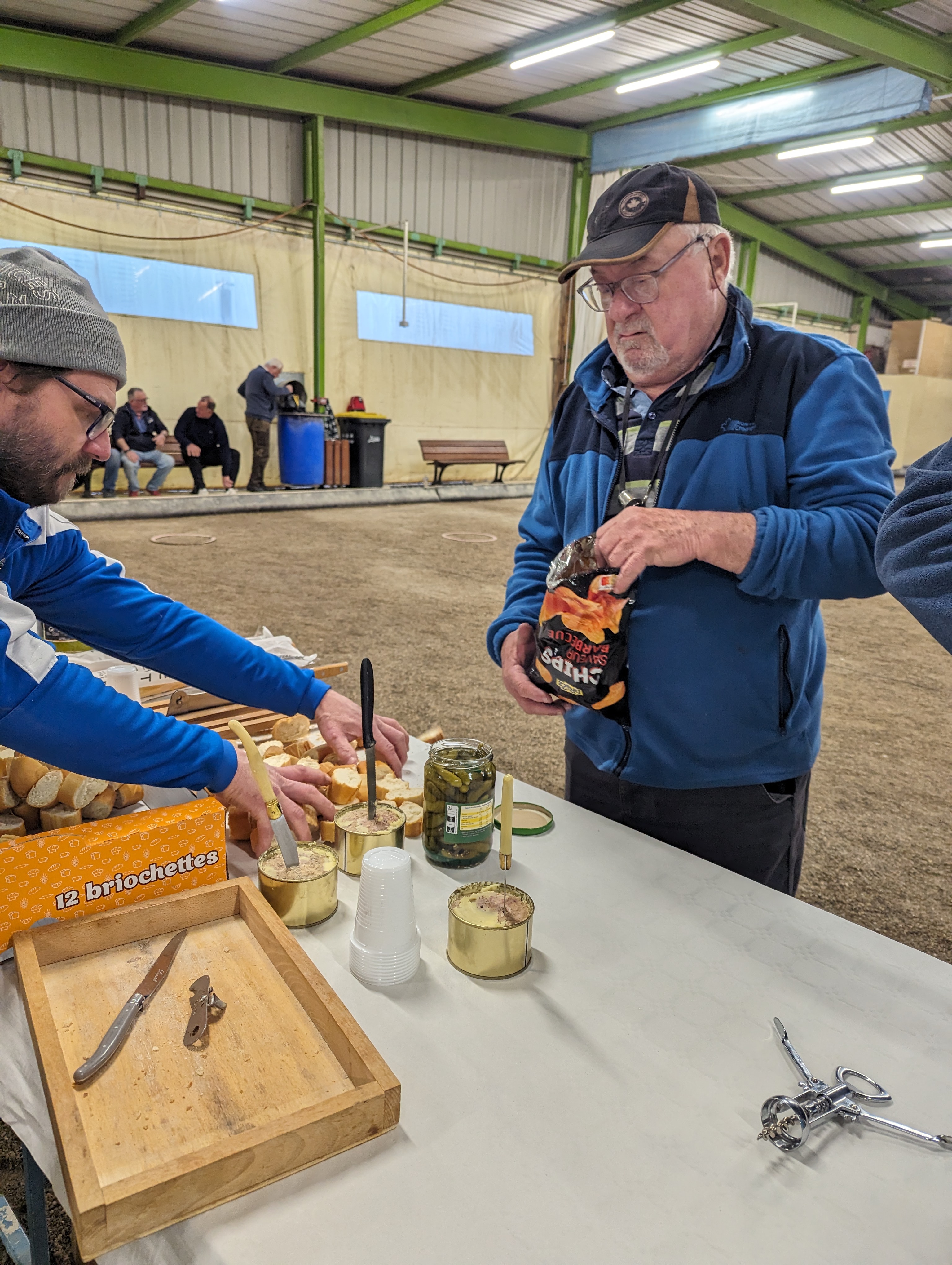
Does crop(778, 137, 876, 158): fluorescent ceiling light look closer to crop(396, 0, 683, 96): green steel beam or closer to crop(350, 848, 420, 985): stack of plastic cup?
crop(396, 0, 683, 96): green steel beam

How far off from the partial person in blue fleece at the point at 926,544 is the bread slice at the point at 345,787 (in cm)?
89

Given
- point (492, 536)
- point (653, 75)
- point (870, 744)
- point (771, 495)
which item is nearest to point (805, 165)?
point (653, 75)

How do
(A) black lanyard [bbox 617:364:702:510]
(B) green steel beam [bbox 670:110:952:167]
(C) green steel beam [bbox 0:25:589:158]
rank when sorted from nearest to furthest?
1. (A) black lanyard [bbox 617:364:702:510]
2. (C) green steel beam [bbox 0:25:589:158]
3. (B) green steel beam [bbox 670:110:952:167]

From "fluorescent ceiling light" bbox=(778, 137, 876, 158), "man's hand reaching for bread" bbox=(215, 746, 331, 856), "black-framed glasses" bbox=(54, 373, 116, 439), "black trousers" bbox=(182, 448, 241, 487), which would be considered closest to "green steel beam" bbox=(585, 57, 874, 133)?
"fluorescent ceiling light" bbox=(778, 137, 876, 158)

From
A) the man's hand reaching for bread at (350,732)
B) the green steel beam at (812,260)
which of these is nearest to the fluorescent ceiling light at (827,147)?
the green steel beam at (812,260)

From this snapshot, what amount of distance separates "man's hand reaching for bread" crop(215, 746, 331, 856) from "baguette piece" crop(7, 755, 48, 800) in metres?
0.25

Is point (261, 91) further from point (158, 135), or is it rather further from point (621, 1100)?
point (621, 1100)

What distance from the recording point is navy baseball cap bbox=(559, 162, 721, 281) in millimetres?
1388

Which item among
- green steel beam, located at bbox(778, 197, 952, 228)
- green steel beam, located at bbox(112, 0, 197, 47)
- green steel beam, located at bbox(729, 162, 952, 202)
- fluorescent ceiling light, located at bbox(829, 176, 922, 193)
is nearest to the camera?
green steel beam, located at bbox(112, 0, 197, 47)

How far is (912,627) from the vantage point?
620cm

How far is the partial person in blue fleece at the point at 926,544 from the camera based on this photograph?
30.0 inches

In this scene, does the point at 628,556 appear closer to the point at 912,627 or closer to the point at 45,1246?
the point at 45,1246

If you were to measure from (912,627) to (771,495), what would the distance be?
17.9 feet

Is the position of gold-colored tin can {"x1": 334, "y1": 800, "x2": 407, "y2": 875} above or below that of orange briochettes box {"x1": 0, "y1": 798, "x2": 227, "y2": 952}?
below
